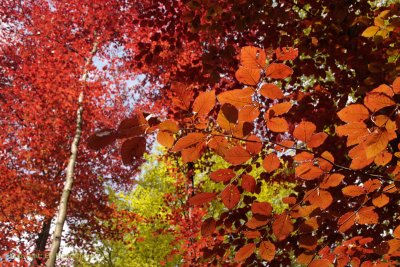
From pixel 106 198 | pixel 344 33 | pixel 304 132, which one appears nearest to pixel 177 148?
pixel 304 132

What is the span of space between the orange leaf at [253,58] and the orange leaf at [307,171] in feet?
A: 1.81

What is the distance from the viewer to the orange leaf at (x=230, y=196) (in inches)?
57.1

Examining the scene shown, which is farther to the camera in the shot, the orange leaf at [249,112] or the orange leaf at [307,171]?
the orange leaf at [307,171]

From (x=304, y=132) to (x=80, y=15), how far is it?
35.1ft

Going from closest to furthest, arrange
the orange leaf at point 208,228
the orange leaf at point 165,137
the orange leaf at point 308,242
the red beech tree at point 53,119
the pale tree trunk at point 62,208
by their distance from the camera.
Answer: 1. the orange leaf at point 165,137
2. the orange leaf at point 208,228
3. the orange leaf at point 308,242
4. the pale tree trunk at point 62,208
5. the red beech tree at point 53,119

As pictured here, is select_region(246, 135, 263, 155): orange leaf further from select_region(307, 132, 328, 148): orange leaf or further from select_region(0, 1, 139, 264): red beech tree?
select_region(0, 1, 139, 264): red beech tree

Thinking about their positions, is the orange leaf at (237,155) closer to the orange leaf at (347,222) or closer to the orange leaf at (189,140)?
the orange leaf at (189,140)

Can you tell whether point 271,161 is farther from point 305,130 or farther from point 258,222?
point 258,222

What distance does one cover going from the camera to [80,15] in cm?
1050

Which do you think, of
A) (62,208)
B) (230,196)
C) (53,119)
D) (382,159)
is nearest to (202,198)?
(230,196)

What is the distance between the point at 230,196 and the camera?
1.46m

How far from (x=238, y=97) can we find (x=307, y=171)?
60 centimetres

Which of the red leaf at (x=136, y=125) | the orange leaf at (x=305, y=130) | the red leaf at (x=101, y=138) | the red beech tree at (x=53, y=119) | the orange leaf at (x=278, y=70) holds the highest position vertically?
the red beech tree at (x=53, y=119)

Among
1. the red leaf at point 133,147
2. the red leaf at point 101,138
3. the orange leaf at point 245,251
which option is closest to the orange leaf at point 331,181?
the orange leaf at point 245,251
